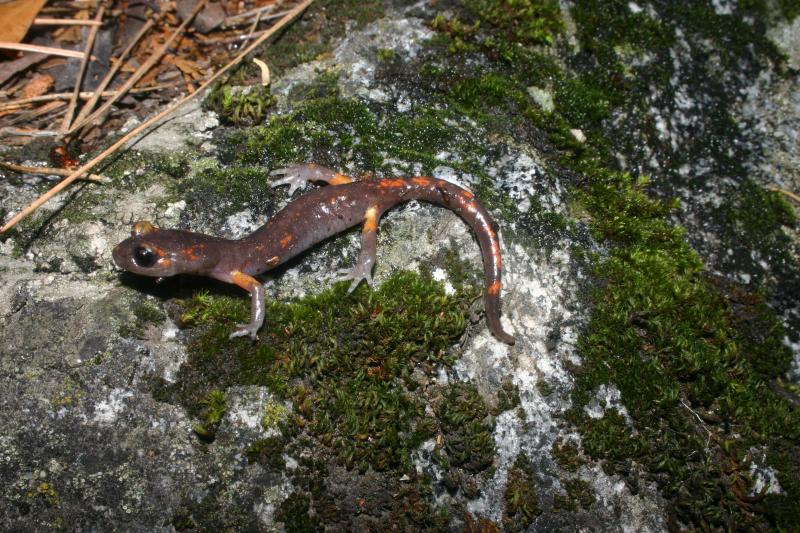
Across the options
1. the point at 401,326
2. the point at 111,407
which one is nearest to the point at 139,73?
the point at 111,407

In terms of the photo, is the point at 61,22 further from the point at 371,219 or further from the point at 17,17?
the point at 371,219

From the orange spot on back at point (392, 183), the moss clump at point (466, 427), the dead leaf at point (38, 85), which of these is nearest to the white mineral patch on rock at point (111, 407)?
the moss clump at point (466, 427)

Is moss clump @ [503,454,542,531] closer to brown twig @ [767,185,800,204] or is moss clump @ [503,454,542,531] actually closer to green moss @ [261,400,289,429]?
green moss @ [261,400,289,429]

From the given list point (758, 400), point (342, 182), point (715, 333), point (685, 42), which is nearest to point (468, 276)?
point (342, 182)

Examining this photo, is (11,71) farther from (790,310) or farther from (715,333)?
(790,310)

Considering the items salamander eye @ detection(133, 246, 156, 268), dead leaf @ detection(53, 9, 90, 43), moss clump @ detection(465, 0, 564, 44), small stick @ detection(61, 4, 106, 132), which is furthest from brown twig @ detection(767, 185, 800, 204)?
dead leaf @ detection(53, 9, 90, 43)

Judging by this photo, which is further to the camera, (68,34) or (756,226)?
(68,34)

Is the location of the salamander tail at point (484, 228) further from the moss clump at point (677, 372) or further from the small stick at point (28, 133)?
the small stick at point (28, 133)
